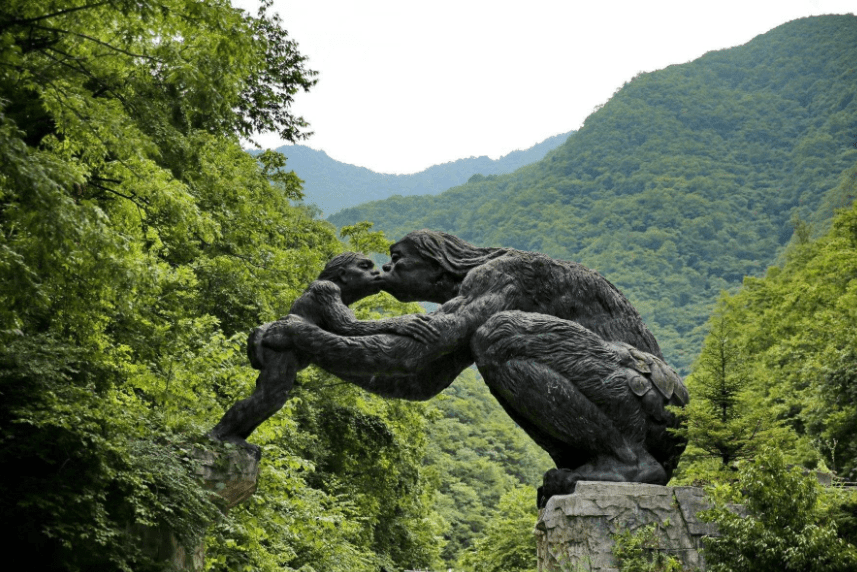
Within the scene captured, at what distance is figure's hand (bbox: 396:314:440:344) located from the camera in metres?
5.50

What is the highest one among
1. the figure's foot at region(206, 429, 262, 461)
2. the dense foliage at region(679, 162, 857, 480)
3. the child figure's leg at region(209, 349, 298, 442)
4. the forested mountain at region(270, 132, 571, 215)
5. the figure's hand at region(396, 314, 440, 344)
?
the forested mountain at region(270, 132, 571, 215)

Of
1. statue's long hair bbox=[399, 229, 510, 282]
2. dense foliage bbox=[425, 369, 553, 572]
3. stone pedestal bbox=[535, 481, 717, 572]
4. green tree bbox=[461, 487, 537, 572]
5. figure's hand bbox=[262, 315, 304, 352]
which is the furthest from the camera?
dense foliage bbox=[425, 369, 553, 572]

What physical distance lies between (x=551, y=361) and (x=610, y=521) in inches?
37.9

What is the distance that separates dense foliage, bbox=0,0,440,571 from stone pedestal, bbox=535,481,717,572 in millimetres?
2087

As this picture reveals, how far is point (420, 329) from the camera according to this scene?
18.1ft

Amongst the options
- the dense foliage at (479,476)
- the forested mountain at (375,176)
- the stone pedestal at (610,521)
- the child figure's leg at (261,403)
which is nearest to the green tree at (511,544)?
the dense foliage at (479,476)

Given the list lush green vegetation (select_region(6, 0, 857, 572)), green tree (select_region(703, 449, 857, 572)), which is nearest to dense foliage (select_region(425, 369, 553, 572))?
lush green vegetation (select_region(6, 0, 857, 572))

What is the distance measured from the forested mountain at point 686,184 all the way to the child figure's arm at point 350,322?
40.6 m

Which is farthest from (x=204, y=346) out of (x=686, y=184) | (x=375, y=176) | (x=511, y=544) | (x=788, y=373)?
(x=375, y=176)

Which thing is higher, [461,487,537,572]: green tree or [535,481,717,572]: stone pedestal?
[535,481,717,572]: stone pedestal

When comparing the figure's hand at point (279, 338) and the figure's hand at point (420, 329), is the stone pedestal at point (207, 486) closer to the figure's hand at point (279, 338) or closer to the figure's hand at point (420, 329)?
the figure's hand at point (279, 338)

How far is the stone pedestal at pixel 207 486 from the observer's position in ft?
17.8

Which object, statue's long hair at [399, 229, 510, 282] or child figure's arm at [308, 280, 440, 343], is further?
statue's long hair at [399, 229, 510, 282]

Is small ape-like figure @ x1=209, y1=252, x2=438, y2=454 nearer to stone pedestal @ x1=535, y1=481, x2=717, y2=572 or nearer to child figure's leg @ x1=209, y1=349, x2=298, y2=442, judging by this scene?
child figure's leg @ x1=209, y1=349, x2=298, y2=442
